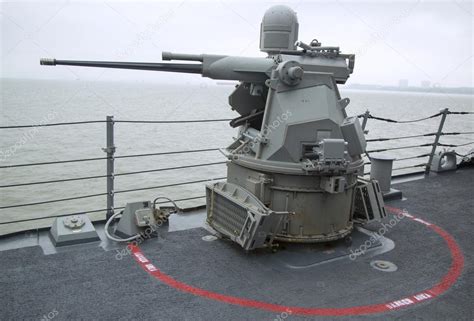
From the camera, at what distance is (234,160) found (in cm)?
468

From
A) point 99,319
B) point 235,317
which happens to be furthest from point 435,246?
point 99,319

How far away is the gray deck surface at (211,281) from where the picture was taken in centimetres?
332

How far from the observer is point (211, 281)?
3.80 metres

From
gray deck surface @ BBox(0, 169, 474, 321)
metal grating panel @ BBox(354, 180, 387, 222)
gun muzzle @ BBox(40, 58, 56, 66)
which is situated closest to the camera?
gray deck surface @ BBox(0, 169, 474, 321)

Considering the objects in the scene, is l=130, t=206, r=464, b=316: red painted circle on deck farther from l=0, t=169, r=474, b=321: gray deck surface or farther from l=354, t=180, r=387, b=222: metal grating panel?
l=354, t=180, r=387, b=222: metal grating panel

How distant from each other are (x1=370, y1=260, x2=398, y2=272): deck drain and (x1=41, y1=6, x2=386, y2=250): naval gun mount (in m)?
0.44

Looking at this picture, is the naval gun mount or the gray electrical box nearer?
the naval gun mount

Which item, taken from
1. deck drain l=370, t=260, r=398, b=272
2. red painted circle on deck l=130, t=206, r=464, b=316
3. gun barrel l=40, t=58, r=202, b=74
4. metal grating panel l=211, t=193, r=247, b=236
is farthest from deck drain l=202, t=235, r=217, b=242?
gun barrel l=40, t=58, r=202, b=74

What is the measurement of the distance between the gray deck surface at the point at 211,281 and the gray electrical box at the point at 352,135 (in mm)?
1037

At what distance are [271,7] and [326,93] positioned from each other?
1295 mm

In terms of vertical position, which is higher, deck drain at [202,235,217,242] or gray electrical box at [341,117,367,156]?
gray electrical box at [341,117,367,156]

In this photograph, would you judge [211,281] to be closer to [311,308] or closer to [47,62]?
[311,308]

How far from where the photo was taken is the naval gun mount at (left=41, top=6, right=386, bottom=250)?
422 cm

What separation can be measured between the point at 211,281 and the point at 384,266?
1.65 metres
